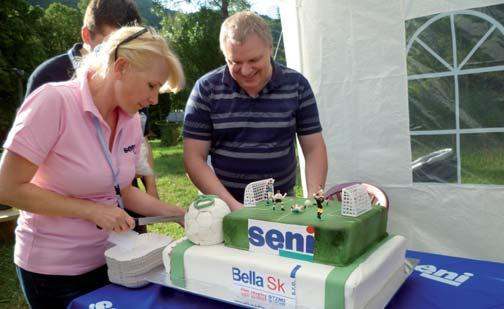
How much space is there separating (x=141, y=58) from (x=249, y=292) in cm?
66

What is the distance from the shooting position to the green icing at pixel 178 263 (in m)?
1.12

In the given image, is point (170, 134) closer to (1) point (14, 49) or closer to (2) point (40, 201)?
(1) point (14, 49)

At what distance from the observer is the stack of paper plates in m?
1.16

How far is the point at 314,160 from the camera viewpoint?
5.88 feet

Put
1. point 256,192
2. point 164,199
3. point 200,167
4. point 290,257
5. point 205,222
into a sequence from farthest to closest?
point 164,199 → point 200,167 → point 256,192 → point 205,222 → point 290,257

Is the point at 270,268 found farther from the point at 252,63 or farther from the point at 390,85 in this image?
the point at 390,85

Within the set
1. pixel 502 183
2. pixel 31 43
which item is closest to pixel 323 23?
pixel 502 183

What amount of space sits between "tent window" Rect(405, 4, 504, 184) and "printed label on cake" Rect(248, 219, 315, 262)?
1595mm

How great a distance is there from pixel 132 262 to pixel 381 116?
66.8 inches

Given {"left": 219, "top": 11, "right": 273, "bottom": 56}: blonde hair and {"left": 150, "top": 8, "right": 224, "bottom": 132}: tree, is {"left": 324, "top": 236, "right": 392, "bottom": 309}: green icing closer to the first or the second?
{"left": 219, "top": 11, "right": 273, "bottom": 56}: blonde hair

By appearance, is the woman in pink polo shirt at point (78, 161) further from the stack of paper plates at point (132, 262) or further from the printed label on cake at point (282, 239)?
the printed label on cake at point (282, 239)

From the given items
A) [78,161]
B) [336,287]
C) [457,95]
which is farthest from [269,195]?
[457,95]

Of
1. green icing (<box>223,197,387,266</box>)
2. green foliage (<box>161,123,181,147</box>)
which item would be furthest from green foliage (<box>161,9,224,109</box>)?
green icing (<box>223,197,387,266</box>)

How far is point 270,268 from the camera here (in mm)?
966
